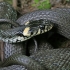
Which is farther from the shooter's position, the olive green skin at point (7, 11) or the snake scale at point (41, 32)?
the olive green skin at point (7, 11)

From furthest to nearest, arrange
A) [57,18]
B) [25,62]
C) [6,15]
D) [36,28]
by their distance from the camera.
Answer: [6,15]
[57,18]
[36,28]
[25,62]

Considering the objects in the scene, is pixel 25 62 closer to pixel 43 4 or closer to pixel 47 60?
pixel 47 60

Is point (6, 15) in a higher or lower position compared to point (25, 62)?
higher

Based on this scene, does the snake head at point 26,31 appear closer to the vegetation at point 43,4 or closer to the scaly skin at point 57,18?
the scaly skin at point 57,18

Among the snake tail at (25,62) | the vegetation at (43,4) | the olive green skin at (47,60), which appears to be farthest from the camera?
the vegetation at (43,4)

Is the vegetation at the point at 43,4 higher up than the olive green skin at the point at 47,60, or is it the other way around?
the vegetation at the point at 43,4

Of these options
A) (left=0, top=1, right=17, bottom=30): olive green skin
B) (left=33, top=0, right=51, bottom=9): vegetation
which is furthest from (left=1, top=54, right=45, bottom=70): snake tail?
(left=33, top=0, right=51, bottom=9): vegetation

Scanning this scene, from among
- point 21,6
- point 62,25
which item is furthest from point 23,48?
point 21,6

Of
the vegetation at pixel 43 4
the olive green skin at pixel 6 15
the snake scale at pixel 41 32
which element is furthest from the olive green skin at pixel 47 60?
the vegetation at pixel 43 4

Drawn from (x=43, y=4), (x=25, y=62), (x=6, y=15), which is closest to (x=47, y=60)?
(x=25, y=62)
